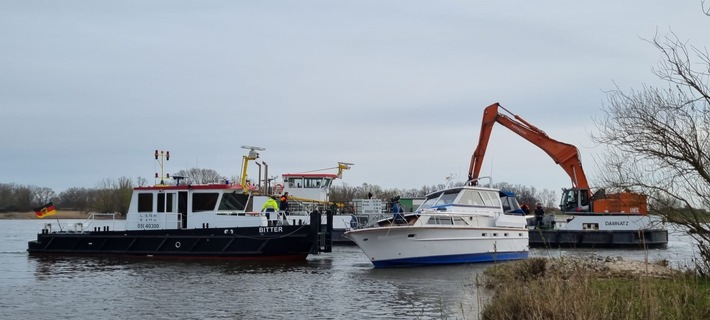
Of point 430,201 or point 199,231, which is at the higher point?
point 430,201

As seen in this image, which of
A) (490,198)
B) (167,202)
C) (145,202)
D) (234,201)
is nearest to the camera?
(490,198)

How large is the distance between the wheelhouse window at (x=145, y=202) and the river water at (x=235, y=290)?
2417mm

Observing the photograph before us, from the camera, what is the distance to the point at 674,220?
12.8 m

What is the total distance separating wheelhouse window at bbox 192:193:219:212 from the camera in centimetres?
2672

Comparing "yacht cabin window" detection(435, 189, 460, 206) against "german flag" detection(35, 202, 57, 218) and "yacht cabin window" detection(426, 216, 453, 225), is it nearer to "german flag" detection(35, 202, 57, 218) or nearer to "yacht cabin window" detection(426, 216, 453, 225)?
"yacht cabin window" detection(426, 216, 453, 225)

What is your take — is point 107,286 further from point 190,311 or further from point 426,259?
point 426,259

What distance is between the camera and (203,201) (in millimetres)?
26781

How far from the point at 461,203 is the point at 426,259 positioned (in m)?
2.51

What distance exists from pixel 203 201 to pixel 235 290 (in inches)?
389

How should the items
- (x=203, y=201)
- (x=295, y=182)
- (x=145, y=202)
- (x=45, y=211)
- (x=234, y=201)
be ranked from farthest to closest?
(x=295, y=182)
(x=45, y=211)
(x=145, y=202)
(x=234, y=201)
(x=203, y=201)

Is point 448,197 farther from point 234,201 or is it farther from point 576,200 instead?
point 576,200

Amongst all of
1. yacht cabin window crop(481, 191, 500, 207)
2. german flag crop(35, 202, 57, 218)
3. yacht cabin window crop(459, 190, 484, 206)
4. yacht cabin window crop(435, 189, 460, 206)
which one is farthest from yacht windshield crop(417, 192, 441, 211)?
german flag crop(35, 202, 57, 218)

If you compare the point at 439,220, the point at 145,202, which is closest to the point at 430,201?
the point at 439,220

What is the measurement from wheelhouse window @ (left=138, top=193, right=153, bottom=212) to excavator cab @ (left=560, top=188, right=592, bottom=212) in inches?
829
